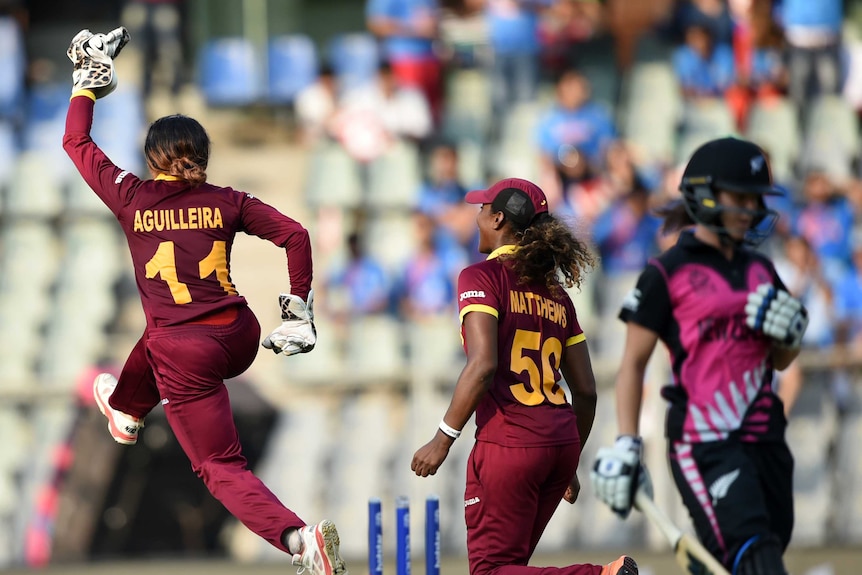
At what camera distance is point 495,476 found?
534 cm

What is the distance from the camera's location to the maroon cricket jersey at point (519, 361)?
211 inches

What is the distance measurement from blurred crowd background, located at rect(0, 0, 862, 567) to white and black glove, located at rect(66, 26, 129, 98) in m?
4.17

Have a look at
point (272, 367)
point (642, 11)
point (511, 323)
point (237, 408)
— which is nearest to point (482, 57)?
point (642, 11)

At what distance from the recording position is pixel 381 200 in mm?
12664

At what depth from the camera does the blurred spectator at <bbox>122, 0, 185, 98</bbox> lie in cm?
1459

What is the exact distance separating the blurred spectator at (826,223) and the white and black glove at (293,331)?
6308 mm

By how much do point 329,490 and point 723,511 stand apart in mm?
5186

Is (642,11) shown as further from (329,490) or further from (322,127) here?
(329,490)

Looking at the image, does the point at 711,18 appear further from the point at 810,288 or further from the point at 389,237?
the point at 810,288

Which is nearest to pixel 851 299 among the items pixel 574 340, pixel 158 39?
pixel 574 340

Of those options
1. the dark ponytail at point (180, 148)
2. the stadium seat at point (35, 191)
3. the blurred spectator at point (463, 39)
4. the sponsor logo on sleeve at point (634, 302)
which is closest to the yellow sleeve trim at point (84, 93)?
the dark ponytail at point (180, 148)

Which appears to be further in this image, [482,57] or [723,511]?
[482,57]

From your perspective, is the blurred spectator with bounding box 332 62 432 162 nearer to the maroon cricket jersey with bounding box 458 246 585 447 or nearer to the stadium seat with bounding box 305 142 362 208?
the stadium seat with bounding box 305 142 362 208

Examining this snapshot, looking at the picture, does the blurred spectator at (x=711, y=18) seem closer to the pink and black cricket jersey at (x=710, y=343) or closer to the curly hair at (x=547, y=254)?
the curly hair at (x=547, y=254)
